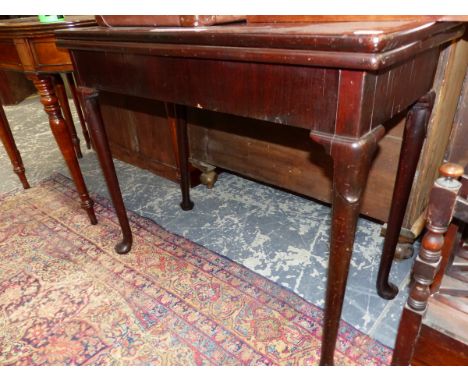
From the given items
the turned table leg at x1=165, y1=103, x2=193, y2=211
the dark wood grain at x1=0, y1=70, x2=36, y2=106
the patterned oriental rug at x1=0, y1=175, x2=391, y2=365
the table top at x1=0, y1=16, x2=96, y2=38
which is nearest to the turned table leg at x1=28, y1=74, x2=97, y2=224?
the table top at x1=0, y1=16, x2=96, y2=38

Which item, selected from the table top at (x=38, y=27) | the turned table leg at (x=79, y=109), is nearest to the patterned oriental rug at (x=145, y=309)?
the table top at (x=38, y=27)

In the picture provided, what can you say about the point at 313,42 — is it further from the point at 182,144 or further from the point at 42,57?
the point at 42,57

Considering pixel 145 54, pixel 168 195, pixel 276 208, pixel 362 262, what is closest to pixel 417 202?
pixel 362 262

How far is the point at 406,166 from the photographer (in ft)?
3.17

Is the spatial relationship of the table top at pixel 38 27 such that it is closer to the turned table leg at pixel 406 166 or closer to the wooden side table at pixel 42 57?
the wooden side table at pixel 42 57

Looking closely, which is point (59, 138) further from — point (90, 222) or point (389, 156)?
point (389, 156)

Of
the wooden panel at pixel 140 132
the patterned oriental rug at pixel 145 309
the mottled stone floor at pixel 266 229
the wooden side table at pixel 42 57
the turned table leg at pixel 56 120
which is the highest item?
the wooden side table at pixel 42 57

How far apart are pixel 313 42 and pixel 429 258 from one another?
0.44m

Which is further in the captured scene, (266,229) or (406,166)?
(266,229)

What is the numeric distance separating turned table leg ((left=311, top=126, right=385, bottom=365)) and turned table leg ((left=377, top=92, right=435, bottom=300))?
0.29 m

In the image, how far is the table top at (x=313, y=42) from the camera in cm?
55

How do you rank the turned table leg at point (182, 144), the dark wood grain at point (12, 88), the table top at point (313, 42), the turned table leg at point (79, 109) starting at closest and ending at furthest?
the table top at point (313, 42) < the turned table leg at point (182, 144) < the turned table leg at point (79, 109) < the dark wood grain at point (12, 88)

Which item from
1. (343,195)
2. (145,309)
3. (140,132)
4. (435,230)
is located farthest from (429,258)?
(140,132)

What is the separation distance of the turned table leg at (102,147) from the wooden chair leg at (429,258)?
98 cm
